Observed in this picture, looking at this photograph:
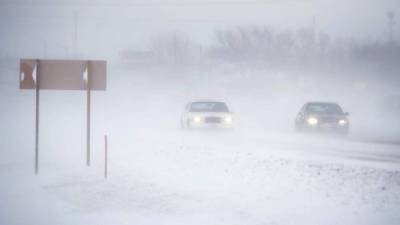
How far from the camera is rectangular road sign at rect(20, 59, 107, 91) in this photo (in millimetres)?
11961

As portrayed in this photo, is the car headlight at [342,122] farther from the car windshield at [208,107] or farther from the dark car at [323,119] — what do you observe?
the car windshield at [208,107]

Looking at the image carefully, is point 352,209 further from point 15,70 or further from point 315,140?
point 15,70

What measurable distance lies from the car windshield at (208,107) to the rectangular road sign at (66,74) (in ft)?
40.1

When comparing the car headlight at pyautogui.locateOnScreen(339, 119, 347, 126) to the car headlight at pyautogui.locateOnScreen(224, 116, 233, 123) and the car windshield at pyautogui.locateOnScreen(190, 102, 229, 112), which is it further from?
the car windshield at pyautogui.locateOnScreen(190, 102, 229, 112)

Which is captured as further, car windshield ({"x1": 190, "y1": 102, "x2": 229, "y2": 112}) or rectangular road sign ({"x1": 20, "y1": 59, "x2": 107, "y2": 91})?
car windshield ({"x1": 190, "y1": 102, "x2": 229, "y2": 112})

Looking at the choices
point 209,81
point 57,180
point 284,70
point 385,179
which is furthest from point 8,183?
point 209,81

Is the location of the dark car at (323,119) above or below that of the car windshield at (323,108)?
below

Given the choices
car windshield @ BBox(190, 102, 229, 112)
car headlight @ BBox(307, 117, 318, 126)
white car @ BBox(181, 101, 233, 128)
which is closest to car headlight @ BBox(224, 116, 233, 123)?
white car @ BBox(181, 101, 233, 128)

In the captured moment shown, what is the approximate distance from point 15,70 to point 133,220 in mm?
83231

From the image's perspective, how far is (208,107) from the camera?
2495 centimetres

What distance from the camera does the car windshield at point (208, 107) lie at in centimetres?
2448

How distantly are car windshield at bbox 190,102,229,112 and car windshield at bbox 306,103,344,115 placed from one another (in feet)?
13.6

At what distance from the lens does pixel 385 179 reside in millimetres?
10203

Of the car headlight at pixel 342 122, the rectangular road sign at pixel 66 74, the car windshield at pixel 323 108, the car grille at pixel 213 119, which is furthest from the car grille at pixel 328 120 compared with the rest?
the rectangular road sign at pixel 66 74
